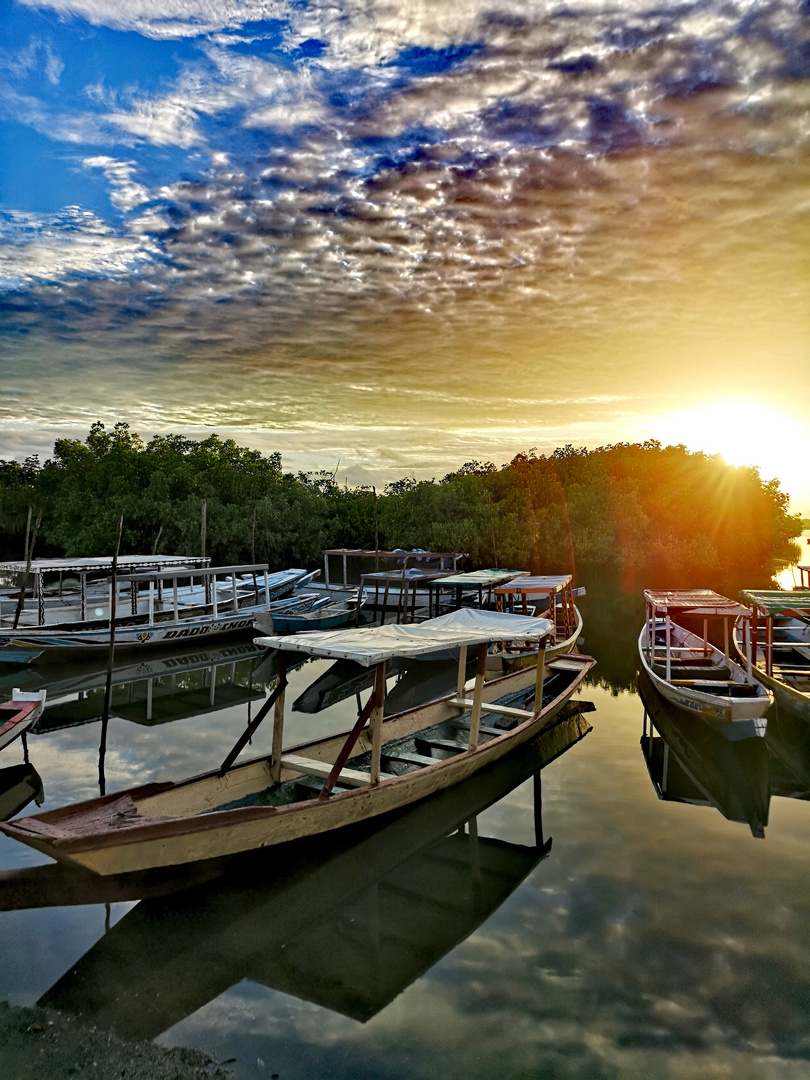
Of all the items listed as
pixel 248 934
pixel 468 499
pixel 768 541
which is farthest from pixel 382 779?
pixel 768 541

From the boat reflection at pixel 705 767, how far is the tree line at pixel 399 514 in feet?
89.2

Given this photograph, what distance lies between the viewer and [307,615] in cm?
2320

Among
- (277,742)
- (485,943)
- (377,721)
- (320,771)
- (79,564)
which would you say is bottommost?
(485,943)

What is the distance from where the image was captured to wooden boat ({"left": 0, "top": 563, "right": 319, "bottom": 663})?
18.8 m

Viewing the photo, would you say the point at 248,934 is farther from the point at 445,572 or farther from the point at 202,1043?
the point at 445,572

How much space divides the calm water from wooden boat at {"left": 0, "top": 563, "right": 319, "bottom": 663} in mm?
8744

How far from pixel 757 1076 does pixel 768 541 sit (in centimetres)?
5338

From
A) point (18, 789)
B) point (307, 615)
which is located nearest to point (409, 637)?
point (18, 789)

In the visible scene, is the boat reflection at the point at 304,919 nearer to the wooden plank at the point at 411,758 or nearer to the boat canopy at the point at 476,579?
the wooden plank at the point at 411,758

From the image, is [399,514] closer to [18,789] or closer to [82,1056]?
[18,789]

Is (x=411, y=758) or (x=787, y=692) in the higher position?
(x=787, y=692)

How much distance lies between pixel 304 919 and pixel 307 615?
1609 centimetres

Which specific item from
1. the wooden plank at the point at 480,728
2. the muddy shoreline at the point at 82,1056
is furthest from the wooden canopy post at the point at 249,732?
the wooden plank at the point at 480,728

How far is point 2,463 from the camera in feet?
200
